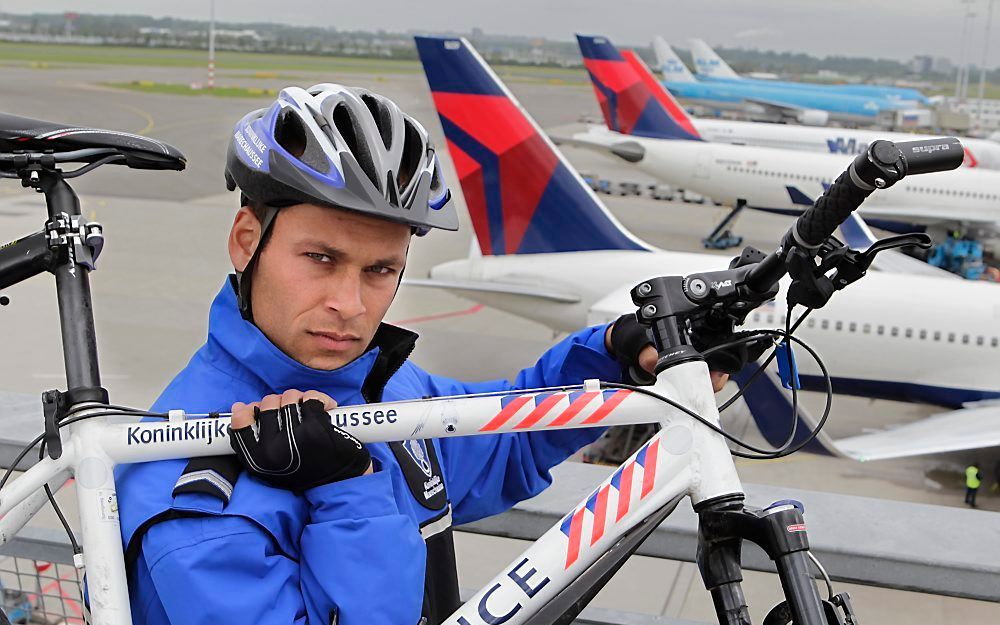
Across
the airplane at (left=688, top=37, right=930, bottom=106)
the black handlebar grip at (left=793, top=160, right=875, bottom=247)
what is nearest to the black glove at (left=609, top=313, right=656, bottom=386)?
the black handlebar grip at (left=793, top=160, right=875, bottom=247)

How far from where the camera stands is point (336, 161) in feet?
6.91

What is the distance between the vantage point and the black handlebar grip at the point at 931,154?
1840 millimetres

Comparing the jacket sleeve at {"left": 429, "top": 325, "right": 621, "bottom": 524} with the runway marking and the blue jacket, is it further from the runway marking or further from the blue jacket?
the runway marking

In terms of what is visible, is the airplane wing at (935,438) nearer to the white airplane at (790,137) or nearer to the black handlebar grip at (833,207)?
the black handlebar grip at (833,207)

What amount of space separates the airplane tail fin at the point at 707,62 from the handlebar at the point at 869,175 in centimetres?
7241

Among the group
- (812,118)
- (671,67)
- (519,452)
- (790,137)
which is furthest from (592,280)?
(671,67)

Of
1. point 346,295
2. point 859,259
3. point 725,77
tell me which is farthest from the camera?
point 725,77

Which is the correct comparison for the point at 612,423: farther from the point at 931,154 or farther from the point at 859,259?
the point at 931,154

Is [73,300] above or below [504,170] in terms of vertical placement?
below

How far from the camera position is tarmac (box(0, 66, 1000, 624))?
7.71 metres

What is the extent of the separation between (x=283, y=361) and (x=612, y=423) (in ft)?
2.38

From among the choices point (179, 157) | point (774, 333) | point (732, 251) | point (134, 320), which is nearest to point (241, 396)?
point (179, 157)

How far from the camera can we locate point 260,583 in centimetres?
190

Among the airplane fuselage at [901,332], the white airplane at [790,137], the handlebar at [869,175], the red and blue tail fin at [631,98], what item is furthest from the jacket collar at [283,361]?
the white airplane at [790,137]
